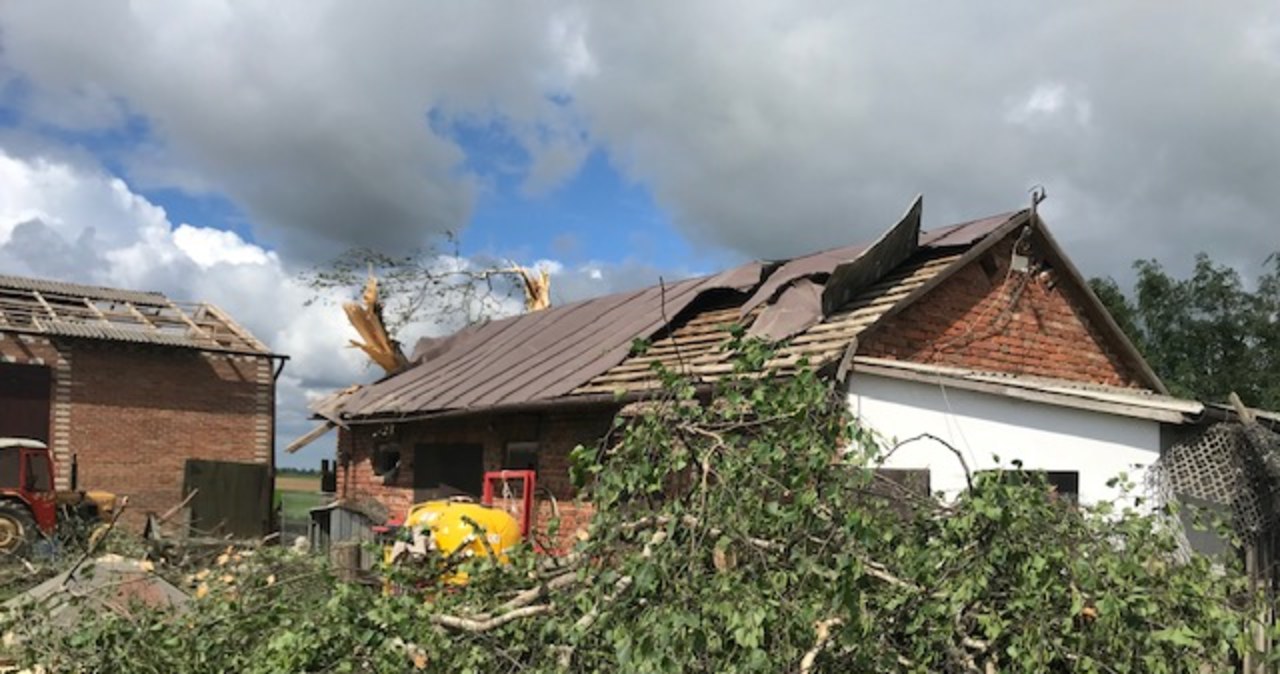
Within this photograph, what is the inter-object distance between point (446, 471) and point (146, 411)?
13175 millimetres

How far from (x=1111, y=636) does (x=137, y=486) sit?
23.2 metres

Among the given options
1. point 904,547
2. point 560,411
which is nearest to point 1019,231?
point 560,411

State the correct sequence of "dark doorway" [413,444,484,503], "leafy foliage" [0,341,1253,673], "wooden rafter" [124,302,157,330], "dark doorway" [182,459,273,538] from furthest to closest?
"wooden rafter" [124,302,157,330]
"dark doorway" [182,459,273,538]
"dark doorway" [413,444,484,503]
"leafy foliage" [0,341,1253,673]

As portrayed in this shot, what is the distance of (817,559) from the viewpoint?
4062mm

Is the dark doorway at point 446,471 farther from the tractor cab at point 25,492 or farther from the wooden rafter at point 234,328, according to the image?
the wooden rafter at point 234,328

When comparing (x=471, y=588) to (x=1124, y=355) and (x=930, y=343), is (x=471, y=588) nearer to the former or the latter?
(x=930, y=343)

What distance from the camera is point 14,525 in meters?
15.3

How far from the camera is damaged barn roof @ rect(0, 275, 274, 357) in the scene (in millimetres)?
22594

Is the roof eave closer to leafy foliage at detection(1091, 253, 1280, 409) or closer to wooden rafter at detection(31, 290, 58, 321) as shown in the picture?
leafy foliage at detection(1091, 253, 1280, 409)

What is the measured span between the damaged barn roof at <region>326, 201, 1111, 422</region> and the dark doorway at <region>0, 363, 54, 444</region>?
10344 mm

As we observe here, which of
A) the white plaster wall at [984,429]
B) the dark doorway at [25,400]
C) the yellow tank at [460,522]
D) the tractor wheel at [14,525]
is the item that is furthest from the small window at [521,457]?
the dark doorway at [25,400]

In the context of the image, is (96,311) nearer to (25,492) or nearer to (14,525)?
(25,492)

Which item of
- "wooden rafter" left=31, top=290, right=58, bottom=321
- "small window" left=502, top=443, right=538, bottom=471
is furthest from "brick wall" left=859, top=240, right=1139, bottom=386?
"wooden rafter" left=31, top=290, right=58, bottom=321

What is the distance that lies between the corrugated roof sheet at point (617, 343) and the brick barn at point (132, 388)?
8041mm
